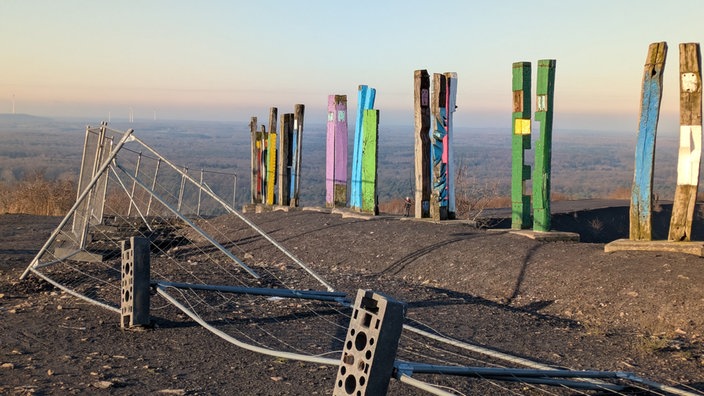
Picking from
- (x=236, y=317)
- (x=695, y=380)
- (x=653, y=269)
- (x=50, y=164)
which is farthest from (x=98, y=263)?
(x=50, y=164)

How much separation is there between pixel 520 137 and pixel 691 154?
9.62ft

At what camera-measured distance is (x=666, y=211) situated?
21.8 metres

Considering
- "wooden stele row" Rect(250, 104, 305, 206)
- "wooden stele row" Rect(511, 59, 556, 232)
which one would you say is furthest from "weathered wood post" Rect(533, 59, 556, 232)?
"wooden stele row" Rect(250, 104, 305, 206)

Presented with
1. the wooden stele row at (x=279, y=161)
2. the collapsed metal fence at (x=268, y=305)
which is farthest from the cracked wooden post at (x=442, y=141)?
the wooden stele row at (x=279, y=161)

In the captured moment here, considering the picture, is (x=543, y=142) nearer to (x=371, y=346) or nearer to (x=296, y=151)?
(x=296, y=151)

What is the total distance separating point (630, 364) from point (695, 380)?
55 centimetres

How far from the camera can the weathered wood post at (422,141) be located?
14.3 metres

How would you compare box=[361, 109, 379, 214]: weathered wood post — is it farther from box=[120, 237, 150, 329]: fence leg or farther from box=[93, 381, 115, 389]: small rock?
box=[93, 381, 115, 389]: small rock

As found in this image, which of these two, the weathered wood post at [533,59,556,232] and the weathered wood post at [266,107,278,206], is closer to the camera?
the weathered wood post at [533,59,556,232]

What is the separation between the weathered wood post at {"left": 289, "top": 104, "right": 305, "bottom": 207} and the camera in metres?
18.9

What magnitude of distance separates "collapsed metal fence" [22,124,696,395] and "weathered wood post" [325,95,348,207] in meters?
2.09

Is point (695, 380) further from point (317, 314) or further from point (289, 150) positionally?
point (289, 150)

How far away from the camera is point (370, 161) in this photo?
15.7 meters

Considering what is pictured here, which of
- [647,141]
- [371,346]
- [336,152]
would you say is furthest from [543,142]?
[371,346]
